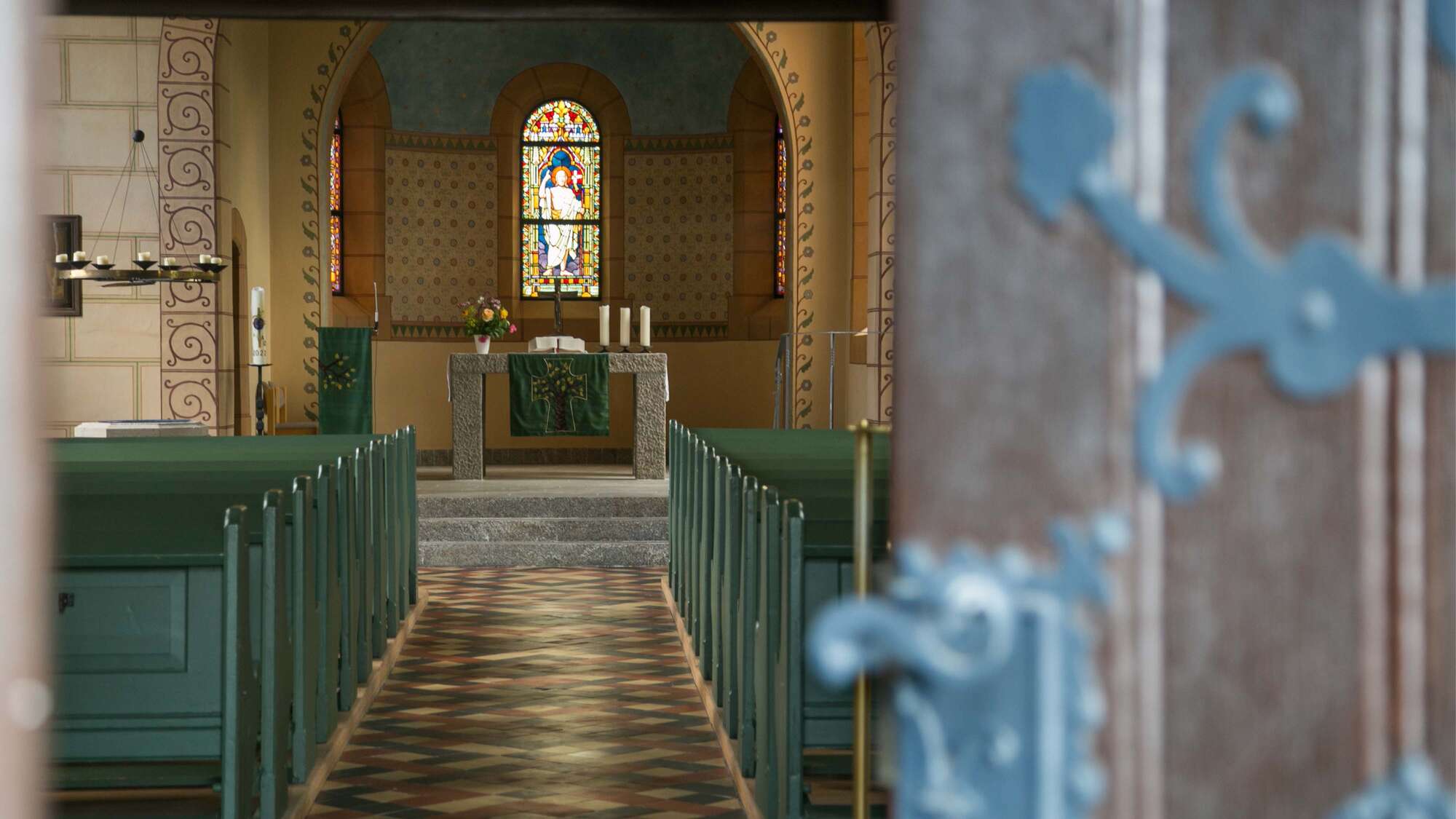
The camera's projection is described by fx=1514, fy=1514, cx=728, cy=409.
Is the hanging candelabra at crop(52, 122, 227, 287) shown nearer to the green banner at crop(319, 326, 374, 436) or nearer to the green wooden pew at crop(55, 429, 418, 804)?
the green wooden pew at crop(55, 429, 418, 804)

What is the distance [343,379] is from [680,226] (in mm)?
4234

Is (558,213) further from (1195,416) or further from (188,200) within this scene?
(1195,416)

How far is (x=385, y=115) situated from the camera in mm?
13953

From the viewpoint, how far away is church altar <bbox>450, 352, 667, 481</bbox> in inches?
415

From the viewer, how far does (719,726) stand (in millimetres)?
4867

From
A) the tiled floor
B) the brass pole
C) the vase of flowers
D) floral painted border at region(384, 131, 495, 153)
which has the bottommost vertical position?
the tiled floor

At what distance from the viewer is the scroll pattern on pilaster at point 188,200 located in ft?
30.6

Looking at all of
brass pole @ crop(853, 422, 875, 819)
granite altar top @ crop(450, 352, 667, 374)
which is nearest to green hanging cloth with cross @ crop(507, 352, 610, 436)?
granite altar top @ crop(450, 352, 667, 374)

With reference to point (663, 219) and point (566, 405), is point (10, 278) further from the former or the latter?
point (663, 219)

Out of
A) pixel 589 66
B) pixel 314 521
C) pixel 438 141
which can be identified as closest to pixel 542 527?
pixel 314 521

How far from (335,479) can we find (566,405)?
632cm

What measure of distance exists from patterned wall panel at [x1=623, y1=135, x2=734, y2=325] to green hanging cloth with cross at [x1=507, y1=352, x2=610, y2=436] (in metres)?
3.75

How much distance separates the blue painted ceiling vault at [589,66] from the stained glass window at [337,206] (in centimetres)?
56

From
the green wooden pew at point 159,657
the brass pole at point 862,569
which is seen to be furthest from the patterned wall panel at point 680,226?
the brass pole at point 862,569
